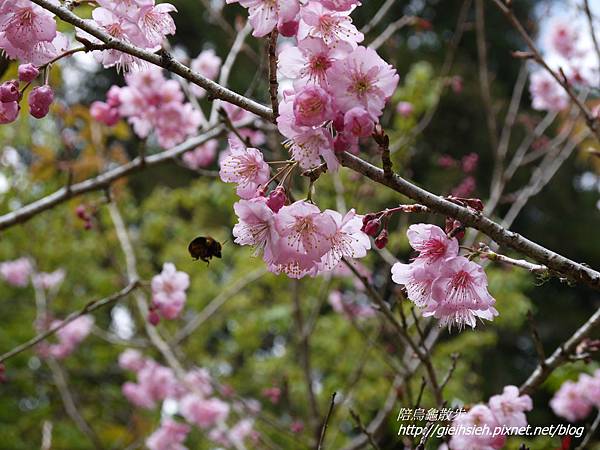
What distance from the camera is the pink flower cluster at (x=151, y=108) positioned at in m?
2.44

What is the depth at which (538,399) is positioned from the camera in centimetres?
748

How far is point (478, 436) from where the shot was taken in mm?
1729

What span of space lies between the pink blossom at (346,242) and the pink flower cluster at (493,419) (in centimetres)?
77

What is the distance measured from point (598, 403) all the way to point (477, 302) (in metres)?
2.50

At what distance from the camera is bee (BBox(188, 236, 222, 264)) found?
1.12m

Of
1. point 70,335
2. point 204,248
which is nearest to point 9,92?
point 204,248

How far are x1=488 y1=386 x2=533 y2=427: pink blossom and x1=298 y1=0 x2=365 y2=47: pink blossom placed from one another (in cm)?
116

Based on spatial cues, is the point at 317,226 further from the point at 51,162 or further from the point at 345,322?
the point at 345,322

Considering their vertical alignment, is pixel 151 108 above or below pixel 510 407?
below

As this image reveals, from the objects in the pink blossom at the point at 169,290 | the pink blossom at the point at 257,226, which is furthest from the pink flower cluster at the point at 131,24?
the pink blossom at the point at 169,290

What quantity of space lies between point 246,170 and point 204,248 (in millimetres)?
160

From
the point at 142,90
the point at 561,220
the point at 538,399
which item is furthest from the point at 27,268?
the point at 561,220

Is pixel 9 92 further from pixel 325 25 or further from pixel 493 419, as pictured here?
pixel 493 419

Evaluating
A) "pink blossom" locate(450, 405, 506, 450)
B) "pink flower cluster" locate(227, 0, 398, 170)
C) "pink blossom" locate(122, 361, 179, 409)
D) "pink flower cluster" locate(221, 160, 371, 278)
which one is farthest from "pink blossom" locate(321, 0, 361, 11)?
"pink blossom" locate(122, 361, 179, 409)
